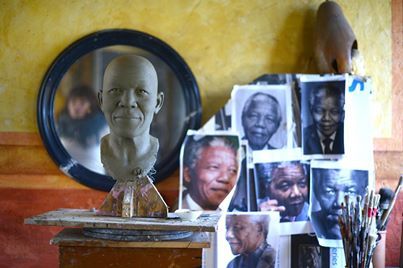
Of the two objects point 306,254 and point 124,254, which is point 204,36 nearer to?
point 306,254

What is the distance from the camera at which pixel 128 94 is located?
158cm

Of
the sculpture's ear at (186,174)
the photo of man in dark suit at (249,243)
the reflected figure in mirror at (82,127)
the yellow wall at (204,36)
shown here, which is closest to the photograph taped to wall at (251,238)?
the photo of man in dark suit at (249,243)

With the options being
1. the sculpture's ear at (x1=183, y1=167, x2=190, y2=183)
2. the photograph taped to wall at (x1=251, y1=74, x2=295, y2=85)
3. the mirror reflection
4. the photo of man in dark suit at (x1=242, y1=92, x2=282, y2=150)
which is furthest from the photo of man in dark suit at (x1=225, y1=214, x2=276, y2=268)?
the photograph taped to wall at (x1=251, y1=74, x2=295, y2=85)

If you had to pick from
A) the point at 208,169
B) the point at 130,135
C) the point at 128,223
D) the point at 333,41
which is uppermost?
the point at 333,41

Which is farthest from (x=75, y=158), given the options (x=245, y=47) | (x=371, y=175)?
(x=371, y=175)

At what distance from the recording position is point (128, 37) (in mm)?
2355

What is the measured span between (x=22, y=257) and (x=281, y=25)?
1.54 metres

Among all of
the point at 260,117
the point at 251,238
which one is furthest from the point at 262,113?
the point at 251,238

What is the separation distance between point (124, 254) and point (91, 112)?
1.05m

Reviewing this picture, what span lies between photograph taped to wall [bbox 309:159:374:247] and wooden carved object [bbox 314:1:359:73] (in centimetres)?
40

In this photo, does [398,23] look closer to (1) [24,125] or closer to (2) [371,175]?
(2) [371,175]

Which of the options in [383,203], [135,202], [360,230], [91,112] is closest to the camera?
[135,202]

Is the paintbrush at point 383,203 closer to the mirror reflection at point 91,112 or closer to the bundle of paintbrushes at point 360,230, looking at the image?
the bundle of paintbrushes at point 360,230

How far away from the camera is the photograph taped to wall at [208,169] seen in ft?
7.23
